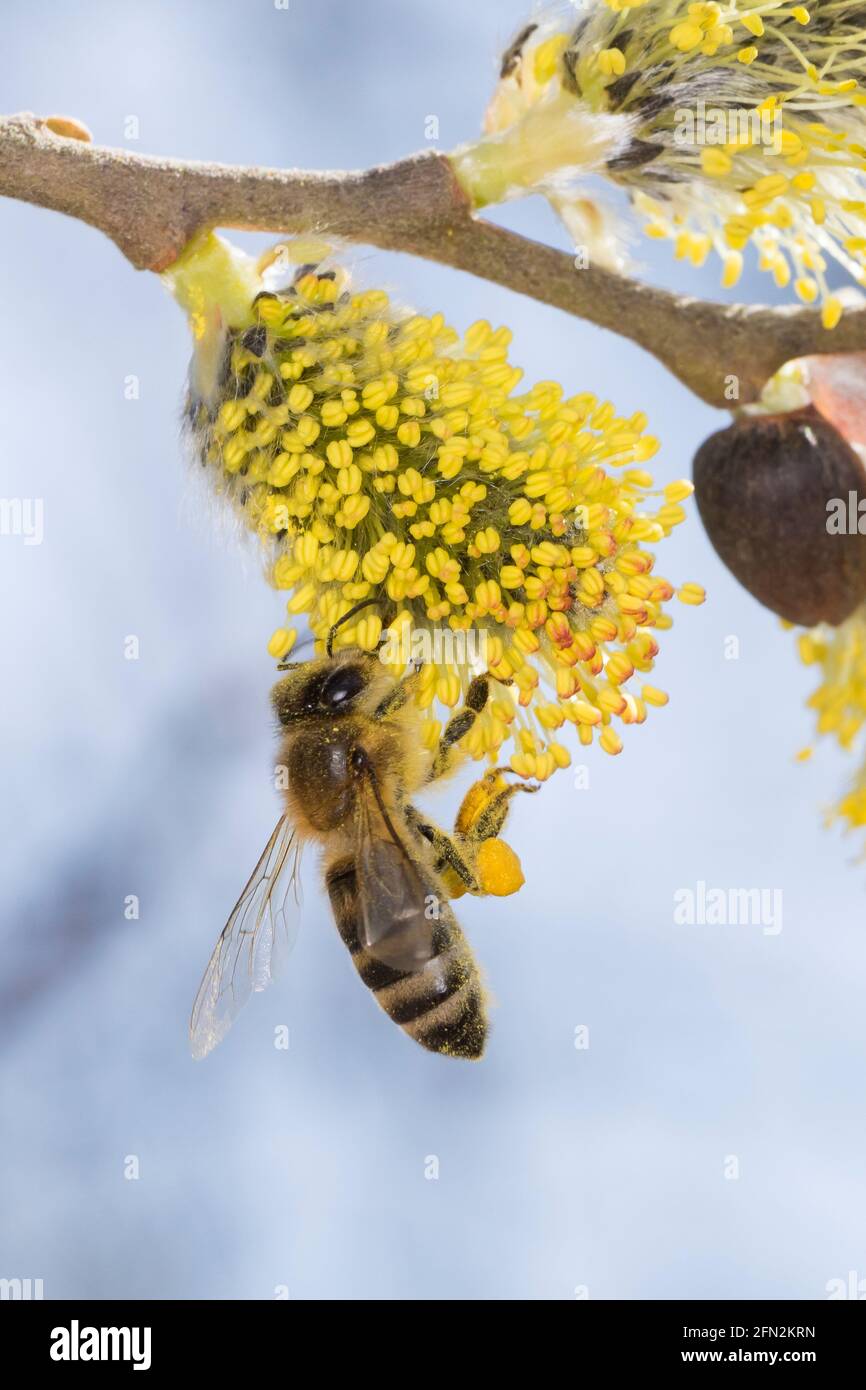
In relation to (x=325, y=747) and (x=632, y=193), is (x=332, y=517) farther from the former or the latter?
(x=632, y=193)

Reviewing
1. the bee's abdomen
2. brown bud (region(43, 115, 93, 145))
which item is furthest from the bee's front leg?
brown bud (region(43, 115, 93, 145))

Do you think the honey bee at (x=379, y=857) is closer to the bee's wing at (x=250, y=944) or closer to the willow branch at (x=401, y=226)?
the bee's wing at (x=250, y=944)

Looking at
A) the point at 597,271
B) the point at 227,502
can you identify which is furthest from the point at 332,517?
the point at 597,271

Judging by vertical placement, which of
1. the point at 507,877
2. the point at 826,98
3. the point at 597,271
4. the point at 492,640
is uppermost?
the point at 826,98

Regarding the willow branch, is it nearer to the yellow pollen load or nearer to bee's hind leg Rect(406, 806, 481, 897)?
the yellow pollen load

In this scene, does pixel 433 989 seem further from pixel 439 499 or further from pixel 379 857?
pixel 439 499

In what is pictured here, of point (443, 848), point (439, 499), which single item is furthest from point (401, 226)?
point (443, 848)

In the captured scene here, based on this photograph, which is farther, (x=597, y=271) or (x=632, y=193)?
(x=632, y=193)
